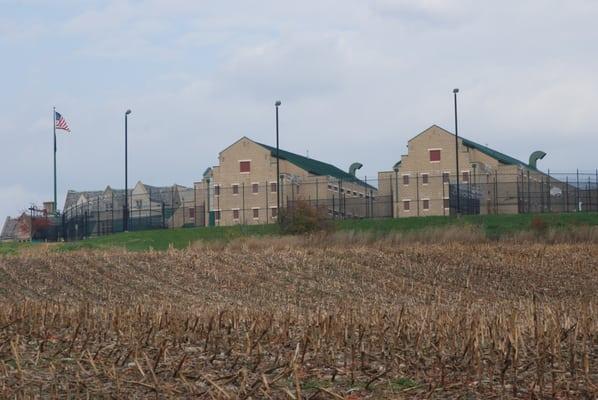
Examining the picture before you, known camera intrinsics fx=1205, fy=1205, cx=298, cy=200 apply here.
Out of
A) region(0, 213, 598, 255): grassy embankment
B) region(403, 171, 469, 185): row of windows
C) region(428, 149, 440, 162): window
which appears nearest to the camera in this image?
region(0, 213, 598, 255): grassy embankment

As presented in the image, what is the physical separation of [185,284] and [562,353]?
25.9 meters

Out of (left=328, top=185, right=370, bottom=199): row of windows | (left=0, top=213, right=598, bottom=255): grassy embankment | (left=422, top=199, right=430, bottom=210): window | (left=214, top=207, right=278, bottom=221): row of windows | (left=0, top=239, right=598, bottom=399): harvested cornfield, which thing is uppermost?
(left=328, top=185, right=370, bottom=199): row of windows

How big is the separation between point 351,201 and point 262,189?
7539 millimetres

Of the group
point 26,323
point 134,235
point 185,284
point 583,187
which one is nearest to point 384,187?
point 583,187

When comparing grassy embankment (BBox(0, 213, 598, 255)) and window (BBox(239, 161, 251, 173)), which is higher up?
window (BBox(239, 161, 251, 173))

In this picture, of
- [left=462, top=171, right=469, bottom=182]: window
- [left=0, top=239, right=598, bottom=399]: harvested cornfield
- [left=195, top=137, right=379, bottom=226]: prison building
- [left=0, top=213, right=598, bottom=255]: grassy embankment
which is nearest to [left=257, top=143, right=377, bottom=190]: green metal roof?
[left=195, top=137, right=379, bottom=226]: prison building

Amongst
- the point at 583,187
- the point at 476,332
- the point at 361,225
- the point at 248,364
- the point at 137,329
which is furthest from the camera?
the point at 583,187

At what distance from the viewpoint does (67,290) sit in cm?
3678

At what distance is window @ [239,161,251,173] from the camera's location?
95250 mm

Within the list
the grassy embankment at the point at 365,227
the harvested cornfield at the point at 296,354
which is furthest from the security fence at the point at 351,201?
the harvested cornfield at the point at 296,354

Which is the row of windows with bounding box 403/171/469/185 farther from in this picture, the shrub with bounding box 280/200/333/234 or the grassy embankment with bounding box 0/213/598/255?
the shrub with bounding box 280/200/333/234

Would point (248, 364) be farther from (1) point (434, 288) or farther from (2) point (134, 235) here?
(2) point (134, 235)

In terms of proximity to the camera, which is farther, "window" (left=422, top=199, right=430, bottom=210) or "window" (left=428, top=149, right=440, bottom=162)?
"window" (left=428, top=149, right=440, bottom=162)

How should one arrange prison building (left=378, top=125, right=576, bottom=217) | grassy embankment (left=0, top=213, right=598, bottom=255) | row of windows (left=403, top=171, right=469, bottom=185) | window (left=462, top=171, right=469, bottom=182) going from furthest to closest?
window (left=462, top=171, right=469, bottom=182), row of windows (left=403, top=171, right=469, bottom=185), prison building (left=378, top=125, right=576, bottom=217), grassy embankment (left=0, top=213, right=598, bottom=255)
